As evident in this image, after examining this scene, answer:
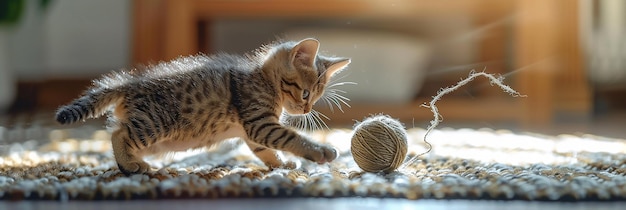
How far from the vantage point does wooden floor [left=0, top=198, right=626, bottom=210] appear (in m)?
0.88

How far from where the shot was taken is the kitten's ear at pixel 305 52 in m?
1.25

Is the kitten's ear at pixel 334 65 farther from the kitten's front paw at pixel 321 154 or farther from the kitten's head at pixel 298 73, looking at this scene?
the kitten's front paw at pixel 321 154

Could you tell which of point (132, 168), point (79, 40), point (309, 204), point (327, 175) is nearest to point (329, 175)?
point (327, 175)

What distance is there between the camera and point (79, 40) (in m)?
2.96

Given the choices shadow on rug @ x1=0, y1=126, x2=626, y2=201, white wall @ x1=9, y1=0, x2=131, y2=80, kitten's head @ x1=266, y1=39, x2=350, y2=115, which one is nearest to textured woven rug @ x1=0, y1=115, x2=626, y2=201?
shadow on rug @ x1=0, y1=126, x2=626, y2=201

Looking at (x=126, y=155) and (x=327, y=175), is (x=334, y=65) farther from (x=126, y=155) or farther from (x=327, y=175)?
(x=126, y=155)

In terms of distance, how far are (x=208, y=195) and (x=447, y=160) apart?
1.86 feet

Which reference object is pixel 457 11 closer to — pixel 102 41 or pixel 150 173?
pixel 102 41

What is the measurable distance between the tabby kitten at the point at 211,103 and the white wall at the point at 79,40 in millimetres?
1761

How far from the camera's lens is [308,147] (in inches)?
45.9

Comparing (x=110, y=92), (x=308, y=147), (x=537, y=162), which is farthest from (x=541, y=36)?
(x=110, y=92)

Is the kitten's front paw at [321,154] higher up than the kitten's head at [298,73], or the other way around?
the kitten's head at [298,73]

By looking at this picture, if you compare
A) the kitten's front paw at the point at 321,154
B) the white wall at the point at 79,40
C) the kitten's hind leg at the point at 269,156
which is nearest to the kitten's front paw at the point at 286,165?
the kitten's hind leg at the point at 269,156

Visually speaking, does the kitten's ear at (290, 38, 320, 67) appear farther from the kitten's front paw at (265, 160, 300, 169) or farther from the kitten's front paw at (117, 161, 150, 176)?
the kitten's front paw at (117, 161, 150, 176)
